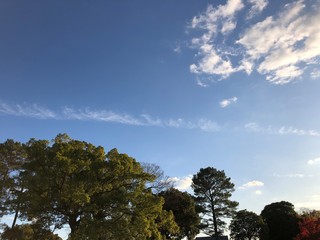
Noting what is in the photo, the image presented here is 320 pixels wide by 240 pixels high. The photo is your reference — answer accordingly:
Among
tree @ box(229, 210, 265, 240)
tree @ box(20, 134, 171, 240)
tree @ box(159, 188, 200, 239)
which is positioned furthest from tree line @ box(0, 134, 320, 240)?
tree @ box(229, 210, 265, 240)

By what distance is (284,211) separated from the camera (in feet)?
167

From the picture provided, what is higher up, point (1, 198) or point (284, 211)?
point (284, 211)

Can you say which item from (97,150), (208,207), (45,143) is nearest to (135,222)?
(97,150)

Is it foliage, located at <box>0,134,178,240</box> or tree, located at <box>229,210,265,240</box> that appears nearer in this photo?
foliage, located at <box>0,134,178,240</box>

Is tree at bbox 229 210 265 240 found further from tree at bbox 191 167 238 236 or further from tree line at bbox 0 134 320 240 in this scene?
tree line at bbox 0 134 320 240

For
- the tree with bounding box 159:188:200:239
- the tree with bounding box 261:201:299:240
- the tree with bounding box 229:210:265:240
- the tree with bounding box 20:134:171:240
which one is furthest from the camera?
the tree with bounding box 229:210:265:240

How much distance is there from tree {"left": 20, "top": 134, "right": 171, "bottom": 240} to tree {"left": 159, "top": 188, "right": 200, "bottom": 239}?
687 inches

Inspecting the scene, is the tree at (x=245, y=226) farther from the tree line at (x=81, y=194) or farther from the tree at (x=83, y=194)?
the tree at (x=83, y=194)

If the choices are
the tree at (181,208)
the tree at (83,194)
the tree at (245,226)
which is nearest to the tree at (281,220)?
the tree at (245,226)

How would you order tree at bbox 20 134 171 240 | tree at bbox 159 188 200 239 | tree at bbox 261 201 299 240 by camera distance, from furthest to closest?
tree at bbox 261 201 299 240 → tree at bbox 159 188 200 239 → tree at bbox 20 134 171 240

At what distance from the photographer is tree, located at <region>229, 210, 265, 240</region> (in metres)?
51.2

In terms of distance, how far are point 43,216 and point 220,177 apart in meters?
31.0

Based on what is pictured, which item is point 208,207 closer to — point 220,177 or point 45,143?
point 220,177

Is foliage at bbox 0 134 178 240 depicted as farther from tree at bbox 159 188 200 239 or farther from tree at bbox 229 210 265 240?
tree at bbox 229 210 265 240
